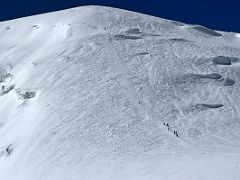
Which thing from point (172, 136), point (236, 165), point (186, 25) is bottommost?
point (186, 25)

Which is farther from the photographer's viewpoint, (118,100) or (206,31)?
(206,31)

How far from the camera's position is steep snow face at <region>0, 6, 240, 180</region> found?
2211 cm

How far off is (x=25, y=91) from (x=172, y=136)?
1201cm

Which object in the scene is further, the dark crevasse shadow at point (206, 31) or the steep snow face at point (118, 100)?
the dark crevasse shadow at point (206, 31)

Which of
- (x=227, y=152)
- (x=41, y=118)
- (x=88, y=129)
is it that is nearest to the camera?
(x=227, y=152)

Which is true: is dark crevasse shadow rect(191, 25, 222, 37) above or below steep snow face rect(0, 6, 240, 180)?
below

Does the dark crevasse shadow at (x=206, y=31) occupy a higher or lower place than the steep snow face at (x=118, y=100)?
lower

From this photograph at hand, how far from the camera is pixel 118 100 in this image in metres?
29.9

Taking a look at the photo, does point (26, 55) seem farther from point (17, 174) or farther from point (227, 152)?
point (227, 152)

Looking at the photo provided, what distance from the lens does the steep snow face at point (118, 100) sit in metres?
22.1

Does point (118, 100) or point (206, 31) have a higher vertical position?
point (118, 100)

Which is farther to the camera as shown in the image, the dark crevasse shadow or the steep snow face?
the dark crevasse shadow

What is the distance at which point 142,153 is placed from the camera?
22.7 m

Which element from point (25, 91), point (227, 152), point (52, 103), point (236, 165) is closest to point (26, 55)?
point (25, 91)
